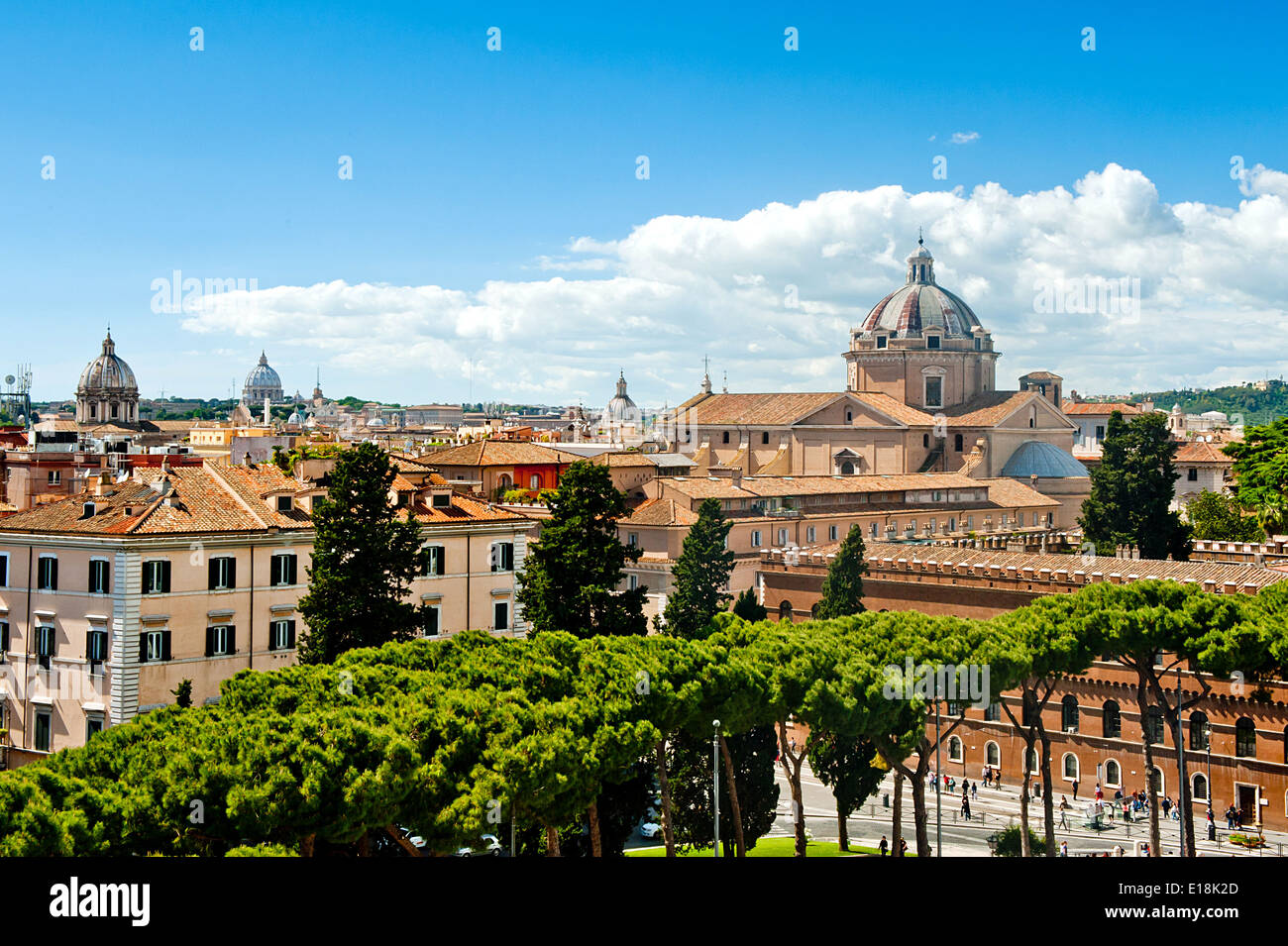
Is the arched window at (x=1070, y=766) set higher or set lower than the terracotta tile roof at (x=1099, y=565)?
lower

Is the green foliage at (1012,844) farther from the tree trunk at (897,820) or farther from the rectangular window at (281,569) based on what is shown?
the rectangular window at (281,569)

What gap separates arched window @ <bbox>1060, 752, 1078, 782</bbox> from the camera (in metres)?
44.7

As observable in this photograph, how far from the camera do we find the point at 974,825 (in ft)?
133

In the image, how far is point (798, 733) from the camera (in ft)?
159

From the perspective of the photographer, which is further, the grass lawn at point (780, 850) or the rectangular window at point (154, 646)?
the grass lawn at point (780, 850)

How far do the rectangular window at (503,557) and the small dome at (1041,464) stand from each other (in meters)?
46.2

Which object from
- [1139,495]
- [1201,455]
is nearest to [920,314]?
[1201,455]

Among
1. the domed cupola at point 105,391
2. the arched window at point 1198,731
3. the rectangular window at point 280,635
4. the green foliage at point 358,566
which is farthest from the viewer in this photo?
the domed cupola at point 105,391

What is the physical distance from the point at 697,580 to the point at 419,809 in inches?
1198

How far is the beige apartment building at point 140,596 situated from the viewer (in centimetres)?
3600

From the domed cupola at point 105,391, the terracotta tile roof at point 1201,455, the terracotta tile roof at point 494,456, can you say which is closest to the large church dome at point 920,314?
the terracotta tile roof at point 1201,455

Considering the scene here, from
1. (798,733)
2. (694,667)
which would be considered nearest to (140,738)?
(694,667)

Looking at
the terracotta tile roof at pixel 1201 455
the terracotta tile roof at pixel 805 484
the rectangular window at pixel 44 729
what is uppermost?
the terracotta tile roof at pixel 1201 455

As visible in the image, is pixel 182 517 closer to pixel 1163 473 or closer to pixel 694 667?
pixel 694 667
